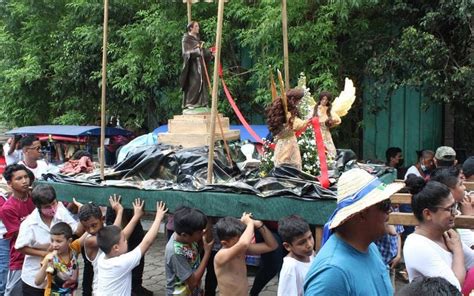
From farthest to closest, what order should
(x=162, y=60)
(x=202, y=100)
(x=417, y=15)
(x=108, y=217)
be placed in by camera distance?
(x=162, y=60) < (x=417, y=15) < (x=202, y=100) < (x=108, y=217)

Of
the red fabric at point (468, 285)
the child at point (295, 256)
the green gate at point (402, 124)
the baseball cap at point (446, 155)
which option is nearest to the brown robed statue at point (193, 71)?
the baseball cap at point (446, 155)

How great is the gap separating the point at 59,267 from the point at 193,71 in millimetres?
3470

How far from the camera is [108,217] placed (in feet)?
19.5

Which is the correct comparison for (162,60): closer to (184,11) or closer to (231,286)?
(184,11)

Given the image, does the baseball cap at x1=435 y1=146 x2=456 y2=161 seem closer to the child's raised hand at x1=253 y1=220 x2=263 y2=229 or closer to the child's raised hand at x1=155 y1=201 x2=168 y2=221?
the child's raised hand at x1=253 y1=220 x2=263 y2=229

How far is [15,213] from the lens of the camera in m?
4.93

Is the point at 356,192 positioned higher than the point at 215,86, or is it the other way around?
the point at 215,86

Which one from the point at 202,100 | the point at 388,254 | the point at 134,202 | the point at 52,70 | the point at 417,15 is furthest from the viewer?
the point at 52,70

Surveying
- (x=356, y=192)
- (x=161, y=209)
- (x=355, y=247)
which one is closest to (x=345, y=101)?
(x=161, y=209)

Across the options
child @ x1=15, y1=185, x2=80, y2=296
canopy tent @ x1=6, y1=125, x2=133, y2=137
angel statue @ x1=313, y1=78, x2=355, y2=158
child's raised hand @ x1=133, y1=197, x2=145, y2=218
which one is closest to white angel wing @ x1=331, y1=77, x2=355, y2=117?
angel statue @ x1=313, y1=78, x2=355, y2=158

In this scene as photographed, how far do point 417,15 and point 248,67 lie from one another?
3727mm

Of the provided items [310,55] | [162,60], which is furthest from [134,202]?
[162,60]

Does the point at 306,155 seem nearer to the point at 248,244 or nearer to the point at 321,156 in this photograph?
the point at 321,156

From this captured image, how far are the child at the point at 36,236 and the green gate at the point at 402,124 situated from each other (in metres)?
6.88
